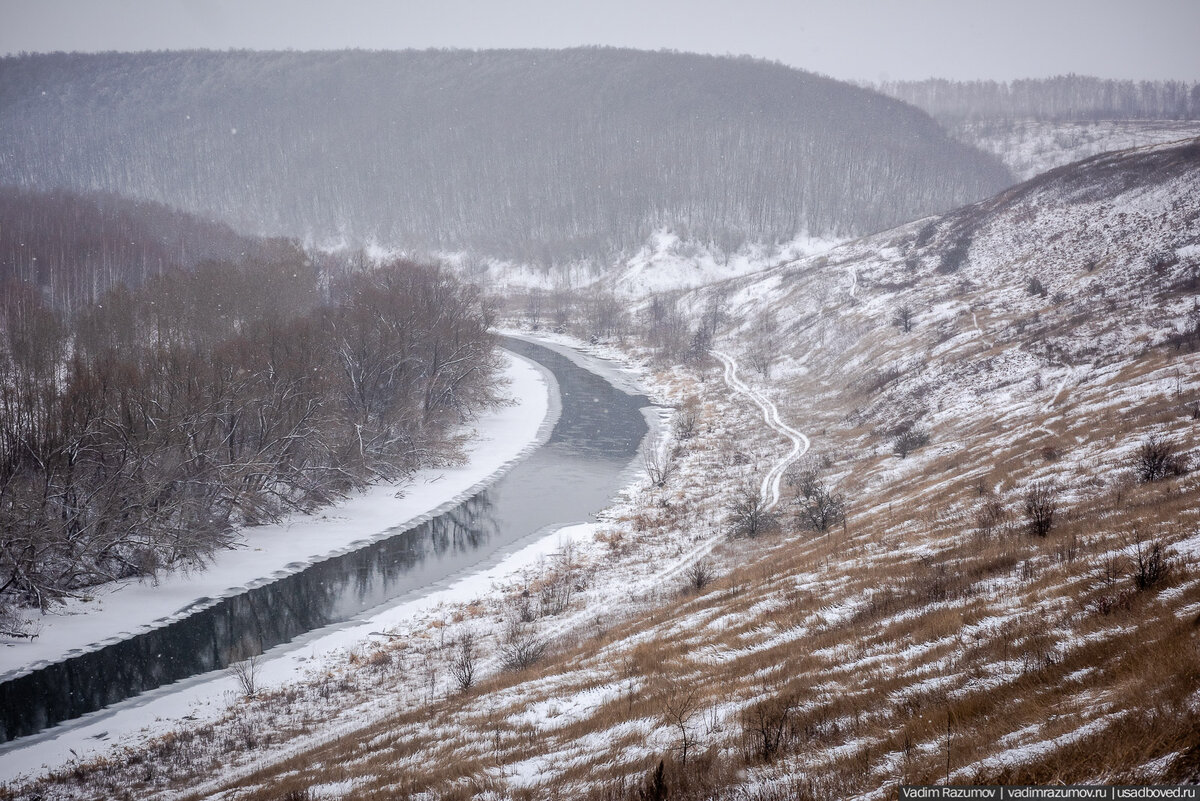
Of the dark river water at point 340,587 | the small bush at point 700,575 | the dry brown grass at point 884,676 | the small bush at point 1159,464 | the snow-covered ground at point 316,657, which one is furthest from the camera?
the small bush at point 700,575

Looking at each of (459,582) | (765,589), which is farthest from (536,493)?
(765,589)

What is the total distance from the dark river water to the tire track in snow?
9.22 metres

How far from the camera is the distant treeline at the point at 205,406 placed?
27.1 meters

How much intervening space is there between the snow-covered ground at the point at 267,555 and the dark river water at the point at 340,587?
64 centimetres

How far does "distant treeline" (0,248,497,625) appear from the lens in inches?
1066

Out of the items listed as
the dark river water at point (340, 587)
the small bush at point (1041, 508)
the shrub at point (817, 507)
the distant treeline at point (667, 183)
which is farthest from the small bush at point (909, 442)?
the distant treeline at point (667, 183)

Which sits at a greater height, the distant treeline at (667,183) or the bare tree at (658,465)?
the distant treeline at (667,183)

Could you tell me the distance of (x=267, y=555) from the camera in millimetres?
30734

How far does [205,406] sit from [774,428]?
113 feet

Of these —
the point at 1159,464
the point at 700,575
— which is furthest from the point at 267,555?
the point at 1159,464

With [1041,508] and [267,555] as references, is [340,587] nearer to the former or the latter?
[267,555]

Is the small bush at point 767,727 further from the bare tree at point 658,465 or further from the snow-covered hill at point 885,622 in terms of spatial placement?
the bare tree at point 658,465

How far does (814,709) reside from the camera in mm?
8109

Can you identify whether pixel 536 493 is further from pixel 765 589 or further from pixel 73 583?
pixel 765 589
